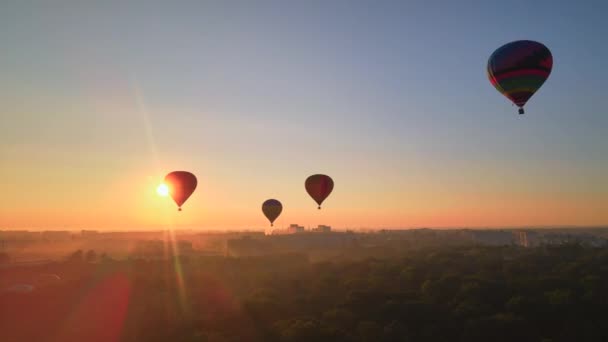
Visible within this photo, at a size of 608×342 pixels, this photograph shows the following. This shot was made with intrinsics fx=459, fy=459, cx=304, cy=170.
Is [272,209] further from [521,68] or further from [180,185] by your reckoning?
[521,68]

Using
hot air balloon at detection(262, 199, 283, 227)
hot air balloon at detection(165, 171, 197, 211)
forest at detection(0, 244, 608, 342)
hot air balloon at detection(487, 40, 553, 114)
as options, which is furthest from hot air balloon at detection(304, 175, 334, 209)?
hot air balloon at detection(487, 40, 553, 114)

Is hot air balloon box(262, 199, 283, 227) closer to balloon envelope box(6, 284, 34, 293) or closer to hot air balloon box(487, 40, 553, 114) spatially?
balloon envelope box(6, 284, 34, 293)

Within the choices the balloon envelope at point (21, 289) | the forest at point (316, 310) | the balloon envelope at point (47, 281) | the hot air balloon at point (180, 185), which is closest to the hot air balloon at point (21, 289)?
the balloon envelope at point (21, 289)

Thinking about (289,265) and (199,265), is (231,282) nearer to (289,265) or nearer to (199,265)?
(199,265)

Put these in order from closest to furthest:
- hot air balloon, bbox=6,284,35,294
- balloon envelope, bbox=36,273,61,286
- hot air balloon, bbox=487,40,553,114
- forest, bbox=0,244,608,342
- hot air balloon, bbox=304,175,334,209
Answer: hot air balloon, bbox=487,40,553,114
forest, bbox=0,244,608,342
hot air balloon, bbox=6,284,35,294
hot air balloon, bbox=304,175,334,209
balloon envelope, bbox=36,273,61,286

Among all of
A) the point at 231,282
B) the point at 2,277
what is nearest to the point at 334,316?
the point at 231,282

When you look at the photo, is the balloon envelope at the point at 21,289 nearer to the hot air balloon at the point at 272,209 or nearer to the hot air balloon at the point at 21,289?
the hot air balloon at the point at 21,289
